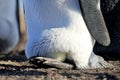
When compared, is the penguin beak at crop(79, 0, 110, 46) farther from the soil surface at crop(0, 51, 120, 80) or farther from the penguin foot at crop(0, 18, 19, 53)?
the penguin foot at crop(0, 18, 19, 53)

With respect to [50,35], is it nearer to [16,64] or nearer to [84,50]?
[84,50]

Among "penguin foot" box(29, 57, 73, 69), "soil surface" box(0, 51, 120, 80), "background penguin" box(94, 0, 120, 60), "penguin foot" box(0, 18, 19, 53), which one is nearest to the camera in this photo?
"soil surface" box(0, 51, 120, 80)

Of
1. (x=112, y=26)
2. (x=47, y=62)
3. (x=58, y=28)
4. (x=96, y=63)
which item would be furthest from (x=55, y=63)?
(x=112, y=26)

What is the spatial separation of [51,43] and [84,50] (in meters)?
0.17

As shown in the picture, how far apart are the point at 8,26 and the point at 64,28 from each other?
3.66 feet

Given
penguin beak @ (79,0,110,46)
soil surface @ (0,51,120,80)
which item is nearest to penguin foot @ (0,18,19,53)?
soil surface @ (0,51,120,80)

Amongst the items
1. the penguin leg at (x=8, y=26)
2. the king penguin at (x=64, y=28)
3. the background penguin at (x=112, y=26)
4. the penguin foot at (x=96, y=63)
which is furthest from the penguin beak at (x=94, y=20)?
the penguin leg at (x=8, y=26)

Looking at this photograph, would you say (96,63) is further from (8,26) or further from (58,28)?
(8,26)

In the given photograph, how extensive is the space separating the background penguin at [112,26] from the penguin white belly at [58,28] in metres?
0.52

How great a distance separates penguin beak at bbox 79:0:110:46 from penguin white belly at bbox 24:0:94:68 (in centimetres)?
2

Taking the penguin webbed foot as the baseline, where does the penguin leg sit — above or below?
above

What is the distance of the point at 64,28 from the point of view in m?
2.47

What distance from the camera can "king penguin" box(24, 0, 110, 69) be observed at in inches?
96.9

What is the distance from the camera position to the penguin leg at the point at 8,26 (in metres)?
3.49
